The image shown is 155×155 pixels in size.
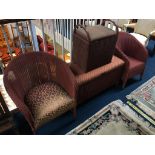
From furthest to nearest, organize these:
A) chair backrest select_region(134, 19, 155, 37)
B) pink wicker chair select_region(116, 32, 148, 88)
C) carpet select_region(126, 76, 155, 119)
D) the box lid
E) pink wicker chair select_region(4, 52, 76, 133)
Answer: chair backrest select_region(134, 19, 155, 37) → pink wicker chair select_region(116, 32, 148, 88) → carpet select_region(126, 76, 155, 119) → the box lid → pink wicker chair select_region(4, 52, 76, 133)

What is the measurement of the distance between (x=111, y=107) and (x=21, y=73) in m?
1.29

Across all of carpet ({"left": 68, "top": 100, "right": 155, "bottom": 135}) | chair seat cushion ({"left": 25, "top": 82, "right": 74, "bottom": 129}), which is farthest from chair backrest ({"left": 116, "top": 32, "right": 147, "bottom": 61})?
chair seat cushion ({"left": 25, "top": 82, "right": 74, "bottom": 129})

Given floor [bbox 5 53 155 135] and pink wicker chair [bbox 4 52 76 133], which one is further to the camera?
floor [bbox 5 53 155 135]

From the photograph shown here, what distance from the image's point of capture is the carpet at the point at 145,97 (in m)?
2.25

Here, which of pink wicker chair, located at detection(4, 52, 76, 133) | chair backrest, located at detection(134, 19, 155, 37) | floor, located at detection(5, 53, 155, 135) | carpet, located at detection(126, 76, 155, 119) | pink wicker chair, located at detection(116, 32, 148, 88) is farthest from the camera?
chair backrest, located at detection(134, 19, 155, 37)

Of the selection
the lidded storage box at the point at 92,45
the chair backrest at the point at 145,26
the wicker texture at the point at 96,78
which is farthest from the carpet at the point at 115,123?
the chair backrest at the point at 145,26

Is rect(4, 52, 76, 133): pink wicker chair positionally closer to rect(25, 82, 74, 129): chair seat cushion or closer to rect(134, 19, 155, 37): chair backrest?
Answer: rect(25, 82, 74, 129): chair seat cushion

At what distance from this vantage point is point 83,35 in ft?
5.54

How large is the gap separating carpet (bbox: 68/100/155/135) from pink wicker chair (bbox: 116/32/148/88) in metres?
0.51

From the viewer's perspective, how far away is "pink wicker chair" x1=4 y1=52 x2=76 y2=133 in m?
1.57

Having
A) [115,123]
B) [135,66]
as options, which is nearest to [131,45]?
[135,66]

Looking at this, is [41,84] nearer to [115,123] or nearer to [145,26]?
[115,123]

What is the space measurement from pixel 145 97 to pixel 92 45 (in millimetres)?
1319

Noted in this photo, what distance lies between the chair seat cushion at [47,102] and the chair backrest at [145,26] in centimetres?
235
